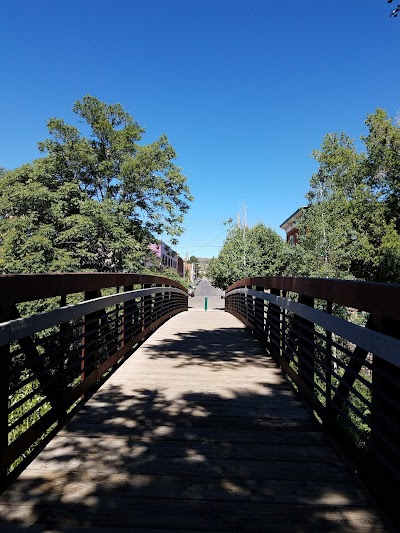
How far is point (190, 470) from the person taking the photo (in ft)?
8.04

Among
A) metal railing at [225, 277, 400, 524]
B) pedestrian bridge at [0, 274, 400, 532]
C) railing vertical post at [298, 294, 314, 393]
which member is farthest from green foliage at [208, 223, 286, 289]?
metal railing at [225, 277, 400, 524]

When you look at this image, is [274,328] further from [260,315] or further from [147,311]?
[147,311]

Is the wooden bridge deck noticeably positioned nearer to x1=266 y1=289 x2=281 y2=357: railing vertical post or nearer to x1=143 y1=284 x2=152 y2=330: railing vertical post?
x1=266 y1=289 x2=281 y2=357: railing vertical post

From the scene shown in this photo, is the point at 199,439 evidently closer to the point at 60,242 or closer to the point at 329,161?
the point at 60,242

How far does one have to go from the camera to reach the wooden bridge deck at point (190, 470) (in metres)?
1.99

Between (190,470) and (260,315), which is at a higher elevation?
(260,315)

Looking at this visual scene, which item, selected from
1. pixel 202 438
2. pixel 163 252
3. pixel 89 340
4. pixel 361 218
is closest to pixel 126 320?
pixel 89 340

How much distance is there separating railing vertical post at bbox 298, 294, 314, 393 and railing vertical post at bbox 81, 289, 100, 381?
1981 millimetres

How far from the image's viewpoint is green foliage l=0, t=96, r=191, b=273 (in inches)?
810

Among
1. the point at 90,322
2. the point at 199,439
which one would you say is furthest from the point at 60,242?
the point at 199,439

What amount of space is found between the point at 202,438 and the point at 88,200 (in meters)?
21.0

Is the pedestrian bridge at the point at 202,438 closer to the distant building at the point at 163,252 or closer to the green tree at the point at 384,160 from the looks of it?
the distant building at the point at 163,252

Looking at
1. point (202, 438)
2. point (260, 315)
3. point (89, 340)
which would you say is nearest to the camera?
point (202, 438)

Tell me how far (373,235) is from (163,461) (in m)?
28.9
